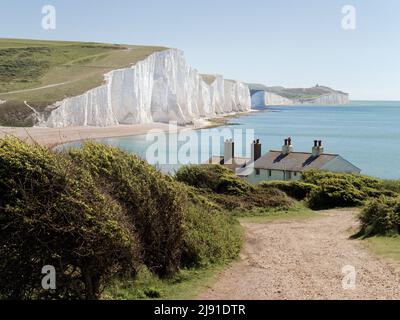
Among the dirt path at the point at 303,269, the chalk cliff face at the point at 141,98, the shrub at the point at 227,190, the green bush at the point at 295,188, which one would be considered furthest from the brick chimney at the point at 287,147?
the chalk cliff face at the point at 141,98

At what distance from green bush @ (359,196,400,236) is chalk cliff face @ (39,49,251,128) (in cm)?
6554

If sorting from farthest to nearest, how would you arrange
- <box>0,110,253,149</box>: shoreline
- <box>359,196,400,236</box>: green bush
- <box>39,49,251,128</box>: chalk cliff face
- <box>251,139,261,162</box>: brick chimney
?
<box>39,49,251,128</box>: chalk cliff face → <box>0,110,253,149</box>: shoreline → <box>251,139,261,162</box>: brick chimney → <box>359,196,400,236</box>: green bush

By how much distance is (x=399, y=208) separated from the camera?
19938 millimetres

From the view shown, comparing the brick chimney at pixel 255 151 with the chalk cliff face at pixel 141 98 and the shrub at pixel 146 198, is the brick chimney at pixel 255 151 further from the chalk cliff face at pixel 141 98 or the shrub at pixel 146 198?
the chalk cliff face at pixel 141 98

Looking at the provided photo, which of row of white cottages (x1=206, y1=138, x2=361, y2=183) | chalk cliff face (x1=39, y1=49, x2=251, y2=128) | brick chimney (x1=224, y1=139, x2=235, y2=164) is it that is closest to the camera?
row of white cottages (x1=206, y1=138, x2=361, y2=183)

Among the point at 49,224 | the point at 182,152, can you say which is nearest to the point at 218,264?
the point at 49,224

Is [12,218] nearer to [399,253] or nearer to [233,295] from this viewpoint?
[233,295]

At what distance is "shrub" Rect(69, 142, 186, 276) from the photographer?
43.5 ft

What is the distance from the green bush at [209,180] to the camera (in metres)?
31.2

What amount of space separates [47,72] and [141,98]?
20748mm

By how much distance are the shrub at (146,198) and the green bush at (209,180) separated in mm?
16441

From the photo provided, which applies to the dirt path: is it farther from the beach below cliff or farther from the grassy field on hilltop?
the grassy field on hilltop

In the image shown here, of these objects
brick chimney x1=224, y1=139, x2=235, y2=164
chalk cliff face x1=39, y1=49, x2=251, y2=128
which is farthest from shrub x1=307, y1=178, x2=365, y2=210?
chalk cliff face x1=39, y1=49, x2=251, y2=128

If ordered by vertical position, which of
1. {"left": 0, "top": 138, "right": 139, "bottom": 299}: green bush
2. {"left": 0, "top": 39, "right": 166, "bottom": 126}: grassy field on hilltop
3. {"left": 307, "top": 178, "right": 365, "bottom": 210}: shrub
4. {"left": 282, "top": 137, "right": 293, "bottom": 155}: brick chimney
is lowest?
{"left": 307, "top": 178, "right": 365, "bottom": 210}: shrub
